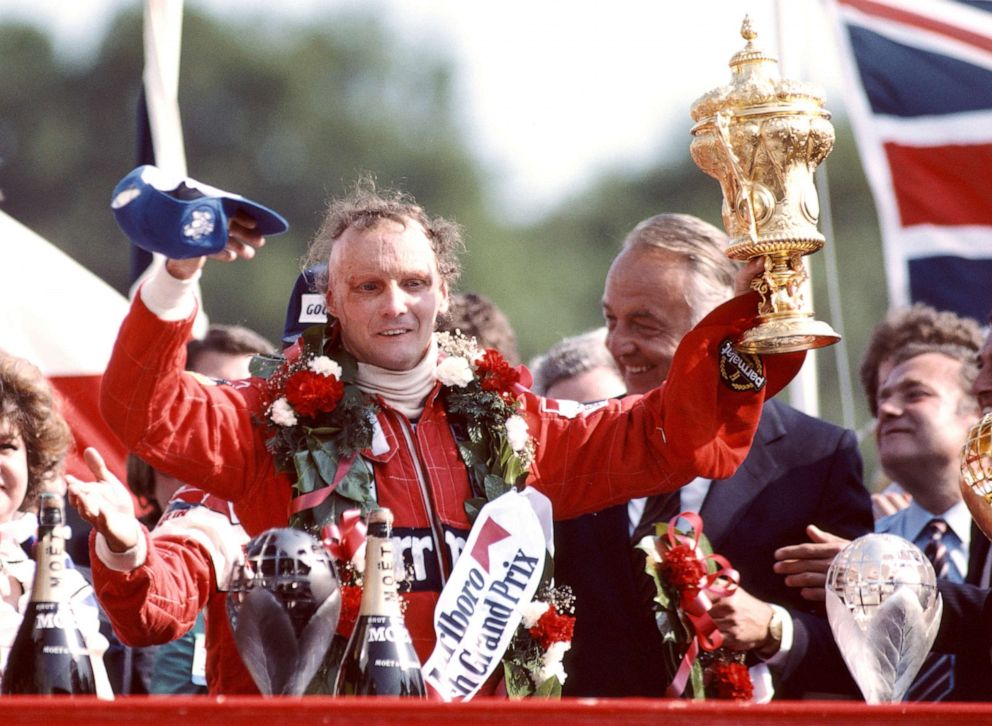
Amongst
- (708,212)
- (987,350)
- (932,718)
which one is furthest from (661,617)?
(708,212)

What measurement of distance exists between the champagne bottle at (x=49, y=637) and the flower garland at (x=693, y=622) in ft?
5.77

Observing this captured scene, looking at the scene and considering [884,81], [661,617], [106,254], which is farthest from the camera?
[106,254]

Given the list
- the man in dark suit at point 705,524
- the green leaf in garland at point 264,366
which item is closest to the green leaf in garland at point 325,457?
the green leaf in garland at point 264,366

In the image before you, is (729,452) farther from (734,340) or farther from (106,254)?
(106,254)

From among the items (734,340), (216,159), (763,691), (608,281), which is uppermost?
(216,159)

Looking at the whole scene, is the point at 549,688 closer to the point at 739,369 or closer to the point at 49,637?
the point at 739,369

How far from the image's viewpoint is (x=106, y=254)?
992 inches

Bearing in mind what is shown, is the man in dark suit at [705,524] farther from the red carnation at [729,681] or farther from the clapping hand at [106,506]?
the clapping hand at [106,506]

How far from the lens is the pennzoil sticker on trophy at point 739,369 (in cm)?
385

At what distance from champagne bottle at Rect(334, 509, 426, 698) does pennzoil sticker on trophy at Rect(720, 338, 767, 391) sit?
1.15m

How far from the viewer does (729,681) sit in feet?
14.2

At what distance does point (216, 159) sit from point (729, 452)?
82.3 ft

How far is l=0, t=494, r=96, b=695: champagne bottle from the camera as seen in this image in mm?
2861

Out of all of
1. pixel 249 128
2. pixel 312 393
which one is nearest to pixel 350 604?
pixel 312 393
